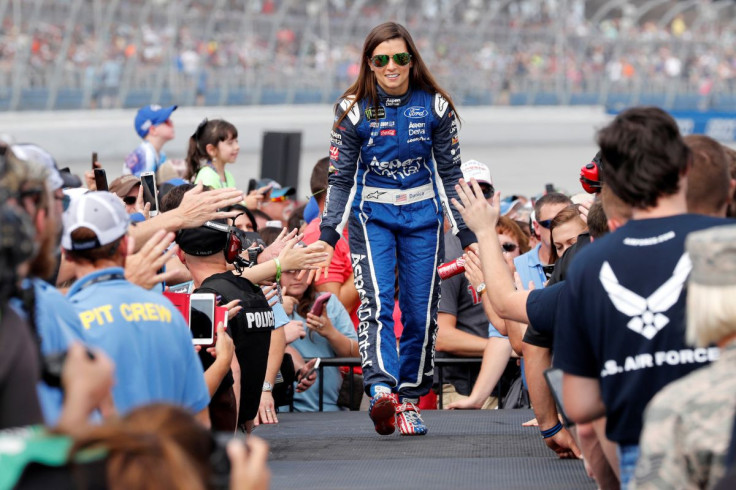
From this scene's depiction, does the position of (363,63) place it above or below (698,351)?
above

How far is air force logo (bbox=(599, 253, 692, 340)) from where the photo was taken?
3475mm

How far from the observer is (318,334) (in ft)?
26.3

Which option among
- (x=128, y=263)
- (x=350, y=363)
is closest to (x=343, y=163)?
(x=350, y=363)

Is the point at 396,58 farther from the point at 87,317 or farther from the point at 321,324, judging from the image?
the point at 87,317

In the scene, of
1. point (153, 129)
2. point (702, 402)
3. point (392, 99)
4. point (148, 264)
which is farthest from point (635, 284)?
point (153, 129)

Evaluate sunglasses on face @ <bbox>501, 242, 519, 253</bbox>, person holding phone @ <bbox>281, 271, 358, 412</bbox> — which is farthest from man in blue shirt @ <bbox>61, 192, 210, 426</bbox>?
sunglasses on face @ <bbox>501, 242, 519, 253</bbox>

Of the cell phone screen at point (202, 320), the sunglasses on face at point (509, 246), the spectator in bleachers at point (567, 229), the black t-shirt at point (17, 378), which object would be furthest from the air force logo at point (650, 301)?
the sunglasses on face at point (509, 246)

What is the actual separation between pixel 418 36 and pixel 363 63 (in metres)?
21.9

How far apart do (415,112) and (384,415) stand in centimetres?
155

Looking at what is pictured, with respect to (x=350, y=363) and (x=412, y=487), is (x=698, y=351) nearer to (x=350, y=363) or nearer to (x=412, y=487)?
(x=412, y=487)

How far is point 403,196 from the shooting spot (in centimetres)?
643

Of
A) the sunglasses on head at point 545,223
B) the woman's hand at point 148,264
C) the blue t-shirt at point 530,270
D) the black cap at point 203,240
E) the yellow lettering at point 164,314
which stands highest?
the woman's hand at point 148,264

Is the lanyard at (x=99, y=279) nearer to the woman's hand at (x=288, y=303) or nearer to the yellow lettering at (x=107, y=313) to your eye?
the yellow lettering at (x=107, y=313)

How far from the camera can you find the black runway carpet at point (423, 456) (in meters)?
4.95
